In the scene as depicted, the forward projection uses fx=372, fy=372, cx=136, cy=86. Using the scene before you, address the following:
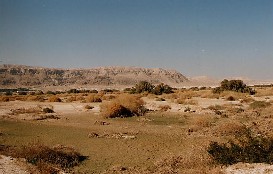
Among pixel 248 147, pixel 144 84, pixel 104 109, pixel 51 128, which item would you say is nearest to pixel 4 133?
pixel 51 128

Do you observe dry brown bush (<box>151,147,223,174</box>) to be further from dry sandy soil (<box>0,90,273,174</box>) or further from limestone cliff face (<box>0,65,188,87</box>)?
limestone cliff face (<box>0,65,188,87</box>)

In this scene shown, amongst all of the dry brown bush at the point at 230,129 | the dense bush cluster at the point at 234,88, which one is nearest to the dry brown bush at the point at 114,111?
the dry brown bush at the point at 230,129

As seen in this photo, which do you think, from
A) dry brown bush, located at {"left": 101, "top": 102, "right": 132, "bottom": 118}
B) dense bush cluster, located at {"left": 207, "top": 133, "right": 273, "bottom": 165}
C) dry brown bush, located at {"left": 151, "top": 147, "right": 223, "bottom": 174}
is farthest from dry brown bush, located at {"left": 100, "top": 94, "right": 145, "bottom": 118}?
dense bush cluster, located at {"left": 207, "top": 133, "right": 273, "bottom": 165}

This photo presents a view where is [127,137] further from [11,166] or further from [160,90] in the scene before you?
[160,90]

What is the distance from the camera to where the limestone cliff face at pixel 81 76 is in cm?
Result: 12656

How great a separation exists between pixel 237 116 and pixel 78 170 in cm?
1574

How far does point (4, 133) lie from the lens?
20469 mm

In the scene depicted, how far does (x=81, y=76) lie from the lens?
492 ft

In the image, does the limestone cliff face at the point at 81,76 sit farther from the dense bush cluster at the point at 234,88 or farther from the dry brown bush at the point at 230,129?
the dry brown bush at the point at 230,129

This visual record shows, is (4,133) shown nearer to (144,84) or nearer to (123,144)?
(123,144)

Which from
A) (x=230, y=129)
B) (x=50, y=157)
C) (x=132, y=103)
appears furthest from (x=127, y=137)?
(x=132, y=103)

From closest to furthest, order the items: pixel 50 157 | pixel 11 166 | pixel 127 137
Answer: pixel 11 166 → pixel 50 157 → pixel 127 137

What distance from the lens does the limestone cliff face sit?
127m

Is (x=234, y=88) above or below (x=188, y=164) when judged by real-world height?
above
